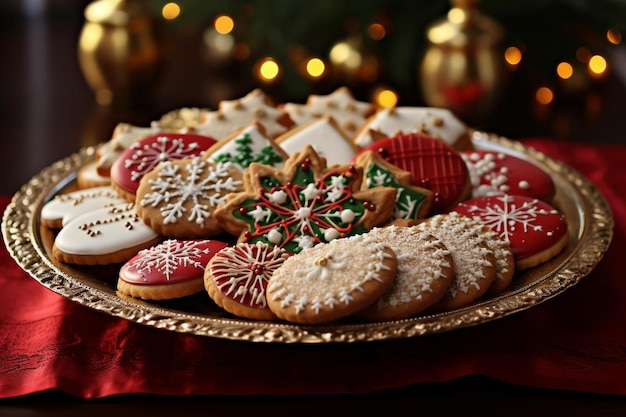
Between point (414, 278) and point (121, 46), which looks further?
point (121, 46)

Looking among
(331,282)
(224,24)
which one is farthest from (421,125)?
(224,24)

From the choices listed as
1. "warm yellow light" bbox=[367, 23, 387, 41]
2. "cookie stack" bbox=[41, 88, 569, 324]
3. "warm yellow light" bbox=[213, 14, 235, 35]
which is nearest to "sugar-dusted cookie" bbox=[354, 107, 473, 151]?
"cookie stack" bbox=[41, 88, 569, 324]

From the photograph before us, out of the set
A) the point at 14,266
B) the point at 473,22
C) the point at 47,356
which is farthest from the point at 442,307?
the point at 473,22

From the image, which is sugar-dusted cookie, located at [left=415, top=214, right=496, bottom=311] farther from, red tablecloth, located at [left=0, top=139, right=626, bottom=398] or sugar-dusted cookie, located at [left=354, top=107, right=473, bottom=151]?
sugar-dusted cookie, located at [left=354, top=107, right=473, bottom=151]

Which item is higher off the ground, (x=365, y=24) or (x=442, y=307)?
(x=365, y=24)

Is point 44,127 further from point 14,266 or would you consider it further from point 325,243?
point 325,243

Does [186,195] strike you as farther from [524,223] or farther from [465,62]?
[465,62]
